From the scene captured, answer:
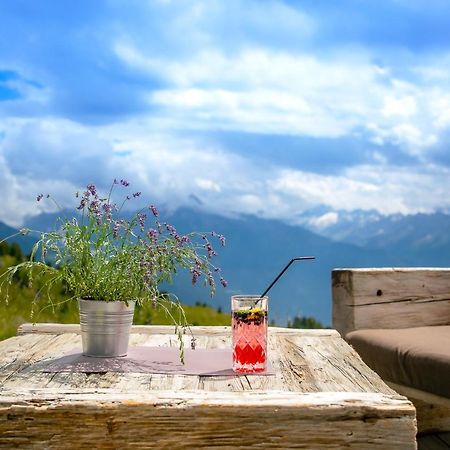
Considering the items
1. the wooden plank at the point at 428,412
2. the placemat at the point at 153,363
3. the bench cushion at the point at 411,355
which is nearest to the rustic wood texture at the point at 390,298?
the bench cushion at the point at 411,355

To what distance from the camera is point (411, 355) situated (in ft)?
9.29

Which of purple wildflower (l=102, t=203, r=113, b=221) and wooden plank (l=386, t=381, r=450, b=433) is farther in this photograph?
wooden plank (l=386, t=381, r=450, b=433)

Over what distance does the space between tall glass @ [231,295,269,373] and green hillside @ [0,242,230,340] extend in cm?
205

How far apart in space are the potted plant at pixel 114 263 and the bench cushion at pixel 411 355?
113cm

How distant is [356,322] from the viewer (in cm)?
349

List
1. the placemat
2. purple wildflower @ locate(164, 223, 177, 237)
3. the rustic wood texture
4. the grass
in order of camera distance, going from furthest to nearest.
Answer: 1. the grass
2. the rustic wood texture
3. purple wildflower @ locate(164, 223, 177, 237)
4. the placemat

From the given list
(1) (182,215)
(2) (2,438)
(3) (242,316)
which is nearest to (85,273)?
(3) (242,316)

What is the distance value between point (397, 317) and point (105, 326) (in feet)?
6.53

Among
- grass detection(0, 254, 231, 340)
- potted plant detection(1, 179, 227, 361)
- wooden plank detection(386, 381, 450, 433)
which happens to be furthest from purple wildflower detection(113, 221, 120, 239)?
grass detection(0, 254, 231, 340)

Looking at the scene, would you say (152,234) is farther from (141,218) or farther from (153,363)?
(153,363)

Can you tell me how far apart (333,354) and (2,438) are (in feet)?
3.34

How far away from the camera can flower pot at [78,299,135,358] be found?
1.94 meters

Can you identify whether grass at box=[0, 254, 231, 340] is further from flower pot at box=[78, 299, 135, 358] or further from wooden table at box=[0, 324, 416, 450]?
wooden table at box=[0, 324, 416, 450]

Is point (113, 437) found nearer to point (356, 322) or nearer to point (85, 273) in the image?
point (85, 273)
